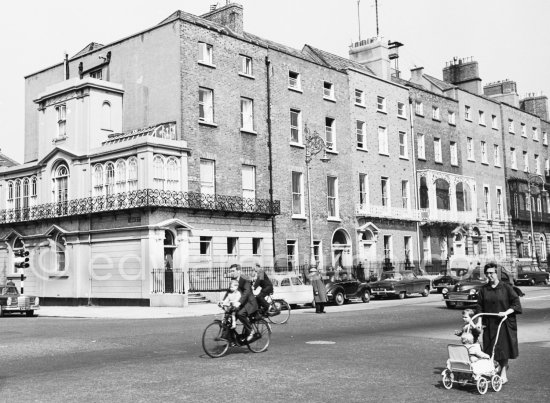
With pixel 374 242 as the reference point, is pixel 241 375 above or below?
below

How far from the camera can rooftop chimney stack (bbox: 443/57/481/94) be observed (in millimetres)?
59675

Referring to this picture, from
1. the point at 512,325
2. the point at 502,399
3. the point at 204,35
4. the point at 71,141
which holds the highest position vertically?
the point at 204,35

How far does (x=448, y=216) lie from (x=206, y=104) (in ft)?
A: 73.8

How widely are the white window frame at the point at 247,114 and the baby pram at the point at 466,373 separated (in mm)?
28540

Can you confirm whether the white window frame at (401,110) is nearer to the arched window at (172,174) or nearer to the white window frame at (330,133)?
the white window frame at (330,133)

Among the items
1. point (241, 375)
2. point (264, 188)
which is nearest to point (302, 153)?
point (264, 188)

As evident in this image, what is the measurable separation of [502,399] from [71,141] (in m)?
31.0

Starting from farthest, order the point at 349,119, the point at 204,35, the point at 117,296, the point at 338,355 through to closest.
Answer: the point at 349,119
the point at 204,35
the point at 117,296
the point at 338,355

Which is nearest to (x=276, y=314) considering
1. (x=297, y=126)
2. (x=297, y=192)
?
(x=297, y=192)

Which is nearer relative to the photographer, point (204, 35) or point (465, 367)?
point (465, 367)

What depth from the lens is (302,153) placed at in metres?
39.9

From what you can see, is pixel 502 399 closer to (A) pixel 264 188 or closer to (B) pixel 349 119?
(A) pixel 264 188

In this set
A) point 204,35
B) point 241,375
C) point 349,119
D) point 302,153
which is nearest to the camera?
point 241,375

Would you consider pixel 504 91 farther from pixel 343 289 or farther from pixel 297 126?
pixel 343 289
